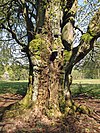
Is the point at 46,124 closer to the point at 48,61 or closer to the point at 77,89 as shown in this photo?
the point at 48,61

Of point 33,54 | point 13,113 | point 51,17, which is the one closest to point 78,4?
point 51,17

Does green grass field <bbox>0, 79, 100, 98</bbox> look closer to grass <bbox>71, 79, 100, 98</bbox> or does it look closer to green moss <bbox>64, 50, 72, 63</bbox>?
grass <bbox>71, 79, 100, 98</bbox>

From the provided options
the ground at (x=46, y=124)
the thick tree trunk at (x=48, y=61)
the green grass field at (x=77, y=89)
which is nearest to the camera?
the ground at (x=46, y=124)

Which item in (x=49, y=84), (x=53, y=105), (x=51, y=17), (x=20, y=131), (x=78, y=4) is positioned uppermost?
(x=78, y=4)

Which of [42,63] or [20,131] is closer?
[20,131]

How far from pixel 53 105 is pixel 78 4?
4.67 meters

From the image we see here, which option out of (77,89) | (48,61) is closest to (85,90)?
(77,89)

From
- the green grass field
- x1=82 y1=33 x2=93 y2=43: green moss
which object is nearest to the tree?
x1=82 y1=33 x2=93 y2=43: green moss

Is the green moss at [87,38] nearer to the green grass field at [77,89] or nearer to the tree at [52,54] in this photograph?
the tree at [52,54]

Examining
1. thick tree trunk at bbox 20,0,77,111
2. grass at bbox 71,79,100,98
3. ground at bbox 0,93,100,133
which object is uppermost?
thick tree trunk at bbox 20,0,77,111

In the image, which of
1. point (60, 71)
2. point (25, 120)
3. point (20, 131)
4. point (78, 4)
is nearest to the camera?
point (20, 131)

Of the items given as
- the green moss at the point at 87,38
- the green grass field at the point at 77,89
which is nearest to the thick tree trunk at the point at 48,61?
the green moss at the point at 87,38

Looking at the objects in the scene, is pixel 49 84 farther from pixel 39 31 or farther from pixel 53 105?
pixel 39 31

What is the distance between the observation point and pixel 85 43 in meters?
9.92
